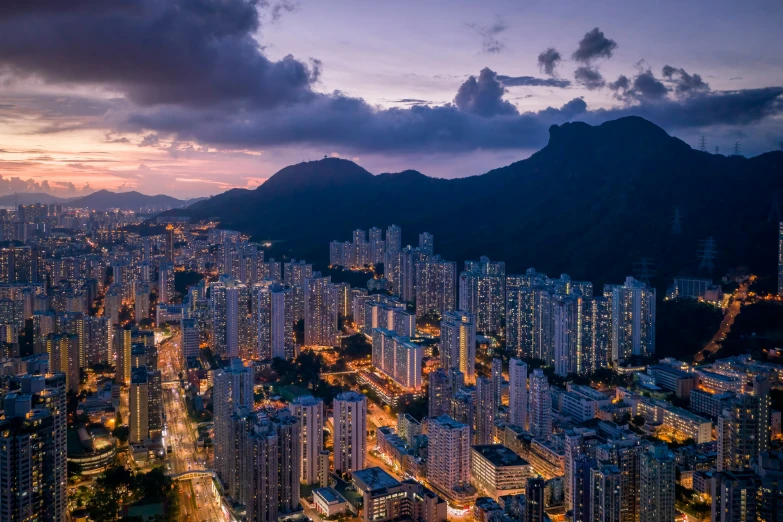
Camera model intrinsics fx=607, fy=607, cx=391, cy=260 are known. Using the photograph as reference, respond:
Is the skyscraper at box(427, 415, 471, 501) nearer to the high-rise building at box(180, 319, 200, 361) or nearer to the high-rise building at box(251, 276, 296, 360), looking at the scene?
the high-rise building at box(251, 276, 296, 360)

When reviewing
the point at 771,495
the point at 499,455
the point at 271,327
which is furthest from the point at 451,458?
the point at 271,327

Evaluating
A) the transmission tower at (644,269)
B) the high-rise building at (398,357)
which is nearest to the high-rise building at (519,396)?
the high-rise building at (398,357)

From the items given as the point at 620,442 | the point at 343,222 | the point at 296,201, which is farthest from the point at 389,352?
the point at 296,201

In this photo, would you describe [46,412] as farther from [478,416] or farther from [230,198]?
[230,198]

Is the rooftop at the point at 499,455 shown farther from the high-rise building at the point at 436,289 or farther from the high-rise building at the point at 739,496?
the high-rise building at the point at 436,289

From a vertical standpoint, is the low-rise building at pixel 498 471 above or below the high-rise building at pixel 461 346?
below

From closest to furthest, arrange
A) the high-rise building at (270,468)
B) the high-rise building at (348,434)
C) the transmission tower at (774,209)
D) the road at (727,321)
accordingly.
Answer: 1. the high-rise building at (270,468)
2. the high-rise building at (348,434)
3. the road at (727,321)
4. the transmission tower at (774,209)
